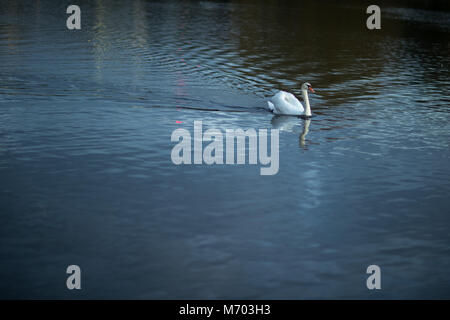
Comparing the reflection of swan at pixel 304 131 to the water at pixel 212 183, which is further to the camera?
the reflection of swan at pixel 304 131

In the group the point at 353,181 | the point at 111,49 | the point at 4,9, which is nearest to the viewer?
the point at 353,181

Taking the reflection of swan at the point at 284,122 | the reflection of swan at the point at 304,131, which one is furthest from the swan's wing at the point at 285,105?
the reflection of swan at the point at 304,131

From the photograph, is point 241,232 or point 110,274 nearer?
point 110,274

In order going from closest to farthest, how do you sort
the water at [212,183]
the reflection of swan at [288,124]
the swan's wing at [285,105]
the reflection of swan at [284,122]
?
the water at [212,183], the reflection of swan at [288,124], the reflection of swan at [284,122], the swan's wing at [285,105]

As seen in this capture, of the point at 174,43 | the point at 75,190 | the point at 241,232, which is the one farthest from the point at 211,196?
the point at 174,43

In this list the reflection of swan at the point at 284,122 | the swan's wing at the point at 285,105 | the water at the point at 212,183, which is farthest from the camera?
the swan's wing at the point at 285,105

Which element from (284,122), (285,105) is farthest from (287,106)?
(284,122)

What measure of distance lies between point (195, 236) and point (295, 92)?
1822cm

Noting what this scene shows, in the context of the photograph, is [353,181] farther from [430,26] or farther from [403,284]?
[430,26]

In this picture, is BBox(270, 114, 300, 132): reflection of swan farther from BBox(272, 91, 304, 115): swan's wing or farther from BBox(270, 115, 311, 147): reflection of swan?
BBox(272, 91, 304, 115): swan's wing

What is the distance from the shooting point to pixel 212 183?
16.6 m

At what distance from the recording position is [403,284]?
11758mm

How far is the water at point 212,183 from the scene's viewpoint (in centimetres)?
1177

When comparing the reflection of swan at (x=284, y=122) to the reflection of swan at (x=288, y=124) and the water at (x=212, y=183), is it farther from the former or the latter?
the water at (x=212, y=183)
